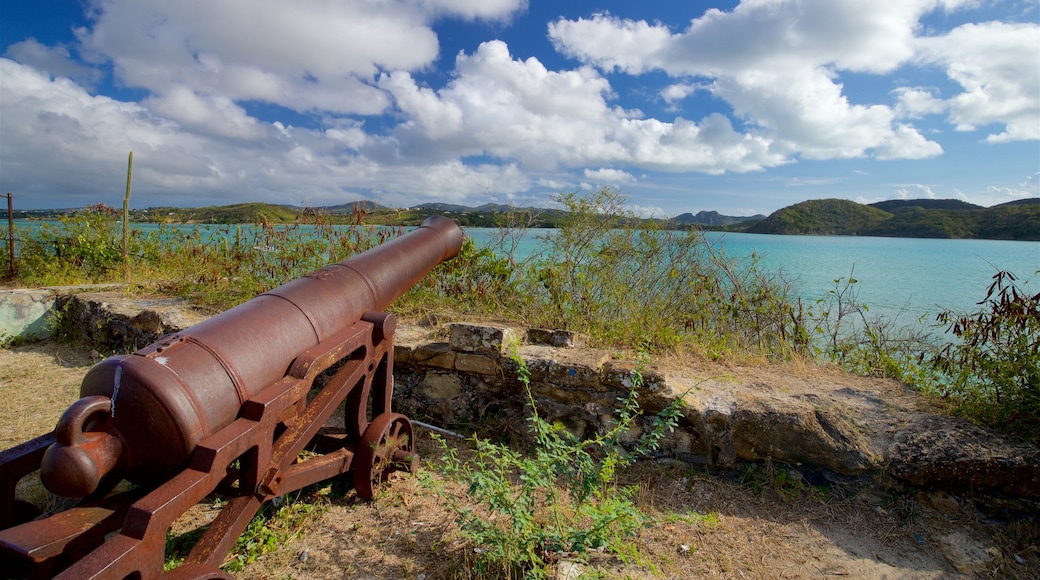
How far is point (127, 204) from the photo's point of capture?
8.75m

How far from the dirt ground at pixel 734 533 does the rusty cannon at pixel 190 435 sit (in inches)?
17.4

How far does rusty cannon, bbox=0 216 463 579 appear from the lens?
1.76 meters

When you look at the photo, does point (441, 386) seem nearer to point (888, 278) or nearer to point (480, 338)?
point (480, 338)

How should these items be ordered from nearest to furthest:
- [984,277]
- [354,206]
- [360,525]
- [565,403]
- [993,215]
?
1. [360,525]
2. [565,403]
3. [354,206]
4. [984,277]
5. [993,215]

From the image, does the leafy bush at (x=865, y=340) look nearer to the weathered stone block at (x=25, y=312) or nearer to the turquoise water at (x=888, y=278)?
the turquoise water at (x=888, y=278)

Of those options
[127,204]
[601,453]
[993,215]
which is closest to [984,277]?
[993,215]

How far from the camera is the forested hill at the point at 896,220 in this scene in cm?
2859

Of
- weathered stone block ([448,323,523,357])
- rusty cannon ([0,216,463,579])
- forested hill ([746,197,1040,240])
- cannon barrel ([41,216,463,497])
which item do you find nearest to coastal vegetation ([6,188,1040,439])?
weathered stone block ([448,323,523,357])

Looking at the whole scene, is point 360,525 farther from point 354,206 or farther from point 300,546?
point 354,206

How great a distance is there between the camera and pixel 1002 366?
348 centimetres

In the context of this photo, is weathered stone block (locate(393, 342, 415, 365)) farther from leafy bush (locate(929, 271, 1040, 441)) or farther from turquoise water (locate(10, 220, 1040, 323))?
→ leafy bush (locate(929, 271, 1040, 441))

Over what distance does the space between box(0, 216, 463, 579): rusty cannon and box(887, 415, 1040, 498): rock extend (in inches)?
132

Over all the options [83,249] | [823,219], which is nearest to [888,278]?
[83,249]

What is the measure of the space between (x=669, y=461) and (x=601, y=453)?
51 cm
